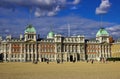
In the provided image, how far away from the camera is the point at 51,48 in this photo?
15188 centimetres

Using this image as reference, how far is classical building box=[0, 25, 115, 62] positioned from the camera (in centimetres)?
14675

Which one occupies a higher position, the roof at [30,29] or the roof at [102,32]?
the roof at [30,29]

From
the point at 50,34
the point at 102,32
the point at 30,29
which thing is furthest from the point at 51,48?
the point at 102,32

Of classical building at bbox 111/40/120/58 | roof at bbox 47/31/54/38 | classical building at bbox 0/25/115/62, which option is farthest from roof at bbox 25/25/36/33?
classical building at bbox 111/40/120/58

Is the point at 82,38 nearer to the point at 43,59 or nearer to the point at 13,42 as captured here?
the point at 43,59

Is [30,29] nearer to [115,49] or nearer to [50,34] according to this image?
[50,34]

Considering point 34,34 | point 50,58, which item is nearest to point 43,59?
point 50,58

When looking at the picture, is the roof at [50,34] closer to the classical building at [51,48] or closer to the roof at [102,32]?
the classical building at [51,48]

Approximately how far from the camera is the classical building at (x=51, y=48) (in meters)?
147

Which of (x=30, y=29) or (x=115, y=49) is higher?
(x=30, y=29)

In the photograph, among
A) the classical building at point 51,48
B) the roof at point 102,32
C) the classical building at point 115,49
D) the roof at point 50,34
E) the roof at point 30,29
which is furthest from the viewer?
the roof at point 50,34

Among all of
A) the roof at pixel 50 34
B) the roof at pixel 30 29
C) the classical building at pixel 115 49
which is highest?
the roof at pixel 30 29

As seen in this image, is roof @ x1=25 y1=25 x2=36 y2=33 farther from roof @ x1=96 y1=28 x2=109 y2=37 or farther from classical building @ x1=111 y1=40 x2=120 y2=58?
classical building @ x1=111 y1=40 x2=120 y2=58

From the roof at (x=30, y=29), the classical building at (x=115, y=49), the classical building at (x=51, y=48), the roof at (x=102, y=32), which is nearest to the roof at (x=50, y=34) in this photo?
the classical building at (x=51, y=48)
